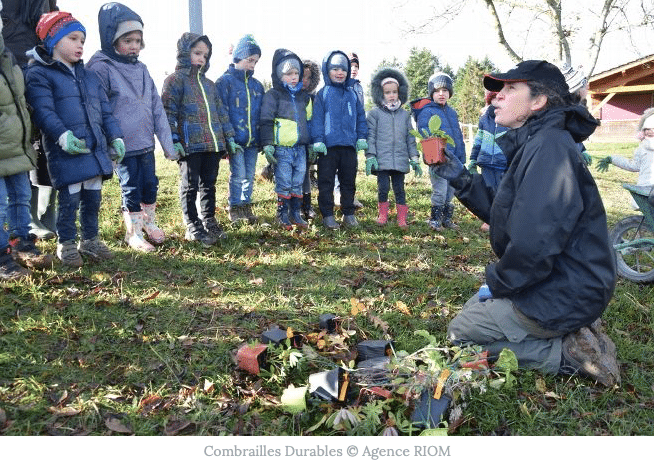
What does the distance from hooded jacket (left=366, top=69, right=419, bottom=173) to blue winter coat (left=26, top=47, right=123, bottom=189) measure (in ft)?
11.3

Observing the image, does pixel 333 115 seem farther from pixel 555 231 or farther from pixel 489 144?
pixel 555 231

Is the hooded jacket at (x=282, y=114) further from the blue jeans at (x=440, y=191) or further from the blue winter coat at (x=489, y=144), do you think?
the blue winter coat at (x=489, y=144)

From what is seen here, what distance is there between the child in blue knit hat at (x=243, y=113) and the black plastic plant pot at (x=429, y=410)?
4.10 metres

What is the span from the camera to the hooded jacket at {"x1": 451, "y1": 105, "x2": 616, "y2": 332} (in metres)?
2.71

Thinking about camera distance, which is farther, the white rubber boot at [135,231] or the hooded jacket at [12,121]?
the white rubber boot at [135,231]

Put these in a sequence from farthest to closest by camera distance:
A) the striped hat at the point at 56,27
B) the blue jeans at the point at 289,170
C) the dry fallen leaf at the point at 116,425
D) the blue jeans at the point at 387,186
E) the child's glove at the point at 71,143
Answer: the blue jeans at the point at 387,186 → the blue jeans at the point at 289,170 → the striped hat at the point at 56,27 → the child's glove at the point at 71,143 → the dry fallen leaf at the point at 116,425

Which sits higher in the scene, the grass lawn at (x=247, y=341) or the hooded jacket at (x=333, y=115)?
the hooded jacket at (x=333, y=115)

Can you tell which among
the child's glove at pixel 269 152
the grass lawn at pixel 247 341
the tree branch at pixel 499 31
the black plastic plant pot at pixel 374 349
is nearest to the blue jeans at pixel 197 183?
the grass lawn at pixel 247 341

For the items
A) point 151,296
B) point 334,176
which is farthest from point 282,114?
point 151,296

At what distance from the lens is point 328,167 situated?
6621 millimetres

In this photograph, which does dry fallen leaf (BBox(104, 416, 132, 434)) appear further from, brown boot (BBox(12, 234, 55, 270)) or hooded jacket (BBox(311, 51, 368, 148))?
hooded jacket (BBox(311, 51, 368, 148))

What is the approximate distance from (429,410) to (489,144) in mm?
5216

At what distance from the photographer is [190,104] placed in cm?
540

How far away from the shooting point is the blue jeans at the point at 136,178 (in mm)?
4980
